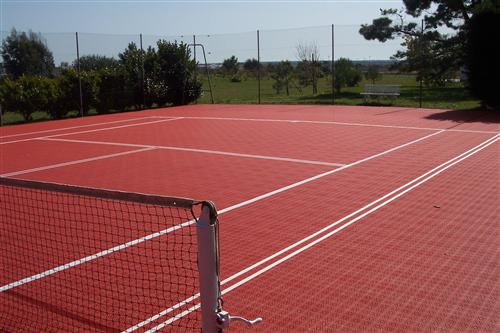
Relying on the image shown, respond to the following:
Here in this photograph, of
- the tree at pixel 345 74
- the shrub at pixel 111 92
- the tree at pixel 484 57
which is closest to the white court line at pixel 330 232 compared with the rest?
the tree at pixel 484 57

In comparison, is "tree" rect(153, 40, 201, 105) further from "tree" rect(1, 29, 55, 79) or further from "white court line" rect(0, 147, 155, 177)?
"white court line" rect(0, 147, 155, 177)

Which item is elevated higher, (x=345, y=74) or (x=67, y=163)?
(x=345, y=74)

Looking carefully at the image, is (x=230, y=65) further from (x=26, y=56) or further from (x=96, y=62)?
(x=26, y=56)

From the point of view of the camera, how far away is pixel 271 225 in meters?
6.16

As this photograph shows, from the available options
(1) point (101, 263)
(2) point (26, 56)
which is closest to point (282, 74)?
(2) point (26, 56)

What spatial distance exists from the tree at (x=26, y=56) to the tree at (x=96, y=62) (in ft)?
3.89

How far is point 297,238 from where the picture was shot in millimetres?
5680

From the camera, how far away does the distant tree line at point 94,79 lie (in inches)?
760

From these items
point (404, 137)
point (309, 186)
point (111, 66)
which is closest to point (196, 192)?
point (309, 186)

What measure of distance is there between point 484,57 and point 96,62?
14.9 m

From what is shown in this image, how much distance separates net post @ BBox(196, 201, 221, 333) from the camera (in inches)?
117

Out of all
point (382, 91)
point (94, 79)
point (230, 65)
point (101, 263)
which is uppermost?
point (230, 65)

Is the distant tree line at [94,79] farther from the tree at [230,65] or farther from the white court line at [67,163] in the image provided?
the white court line at [67,163]

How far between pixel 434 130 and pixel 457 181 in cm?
594
